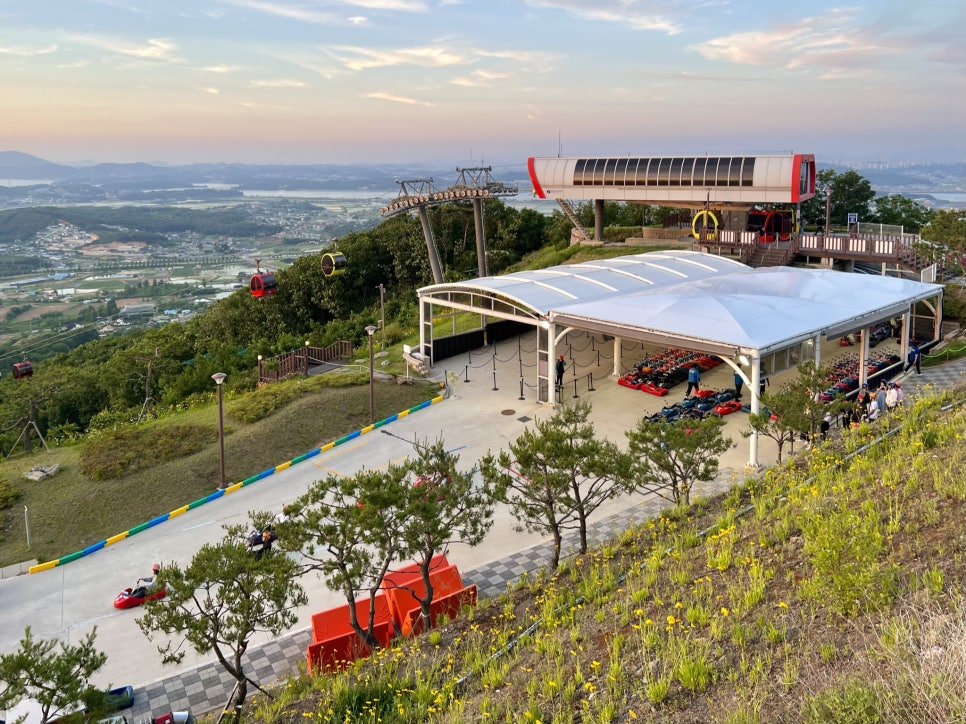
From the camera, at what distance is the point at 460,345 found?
2803 centimetres

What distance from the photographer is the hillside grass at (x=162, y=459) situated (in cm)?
1659

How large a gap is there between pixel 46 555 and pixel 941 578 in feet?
52.7

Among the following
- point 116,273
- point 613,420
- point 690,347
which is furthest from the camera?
point 116,273

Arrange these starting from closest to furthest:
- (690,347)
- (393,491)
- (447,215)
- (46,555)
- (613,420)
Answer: (393,491) → (46,555) → (690,347) → (613,420) → (447,215)

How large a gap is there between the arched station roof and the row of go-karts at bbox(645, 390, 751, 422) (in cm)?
209

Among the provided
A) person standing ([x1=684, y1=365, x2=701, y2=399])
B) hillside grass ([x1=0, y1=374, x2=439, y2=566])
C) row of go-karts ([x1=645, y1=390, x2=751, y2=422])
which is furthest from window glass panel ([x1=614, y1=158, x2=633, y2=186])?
row of go-karts ([x1=645, y1=390, x2=751, y2=422])

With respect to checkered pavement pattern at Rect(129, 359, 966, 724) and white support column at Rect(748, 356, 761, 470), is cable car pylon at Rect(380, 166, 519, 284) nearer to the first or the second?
white support column at Rect(748, 356, 761, 470)

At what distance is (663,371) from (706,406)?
3451 mm

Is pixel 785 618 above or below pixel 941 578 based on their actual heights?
below

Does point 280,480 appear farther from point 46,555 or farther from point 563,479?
point 563,479

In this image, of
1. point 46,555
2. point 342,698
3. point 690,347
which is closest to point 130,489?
point 46,555

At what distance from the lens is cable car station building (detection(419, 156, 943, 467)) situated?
18.2 meters

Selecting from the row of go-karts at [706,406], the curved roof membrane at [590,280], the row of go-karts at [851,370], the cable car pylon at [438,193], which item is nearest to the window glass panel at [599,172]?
the cable car pylon at [438,193]

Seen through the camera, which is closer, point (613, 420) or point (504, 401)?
point (613, 420)
